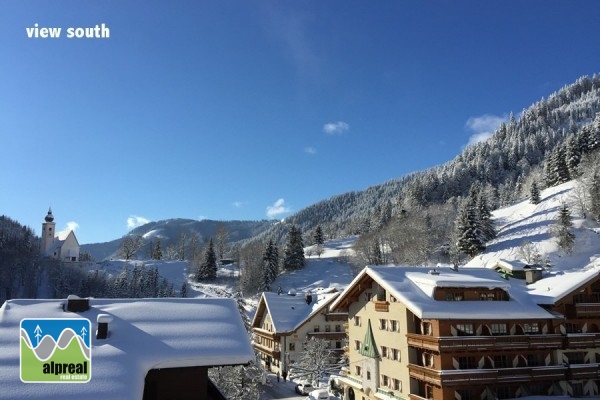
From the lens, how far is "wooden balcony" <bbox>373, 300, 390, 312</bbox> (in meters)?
35.7

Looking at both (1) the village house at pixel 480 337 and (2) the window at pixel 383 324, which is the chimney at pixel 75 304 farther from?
(2) the window at pixel 383 324

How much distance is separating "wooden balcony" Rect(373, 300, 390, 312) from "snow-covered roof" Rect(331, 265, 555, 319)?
2.34 meters

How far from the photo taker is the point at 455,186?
167625mm

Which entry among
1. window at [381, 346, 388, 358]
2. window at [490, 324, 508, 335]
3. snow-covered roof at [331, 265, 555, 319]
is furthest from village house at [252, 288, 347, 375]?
window at [490, 324, 508, 335]

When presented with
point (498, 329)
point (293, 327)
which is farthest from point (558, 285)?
point (293, 327)

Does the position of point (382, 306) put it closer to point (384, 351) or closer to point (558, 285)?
point (384, 351)

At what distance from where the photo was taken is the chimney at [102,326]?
11.3 m

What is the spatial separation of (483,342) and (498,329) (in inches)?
94.0

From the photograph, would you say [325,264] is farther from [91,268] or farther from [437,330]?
[437,330]

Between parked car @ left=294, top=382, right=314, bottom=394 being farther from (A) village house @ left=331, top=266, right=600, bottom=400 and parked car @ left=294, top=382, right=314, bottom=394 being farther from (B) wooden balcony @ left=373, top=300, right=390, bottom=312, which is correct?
(B) wooden balcony @ left=373, top=300, right=390, bottom=312

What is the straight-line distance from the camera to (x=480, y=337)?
30359 mm

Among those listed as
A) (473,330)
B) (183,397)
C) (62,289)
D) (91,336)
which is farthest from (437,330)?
(62,289)

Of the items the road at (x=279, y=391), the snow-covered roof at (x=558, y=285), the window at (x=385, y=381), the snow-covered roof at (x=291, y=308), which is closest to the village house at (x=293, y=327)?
the snow-covered roof at (x=291, y=308)

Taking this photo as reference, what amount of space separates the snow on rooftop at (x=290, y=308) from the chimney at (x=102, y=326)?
151 ft
